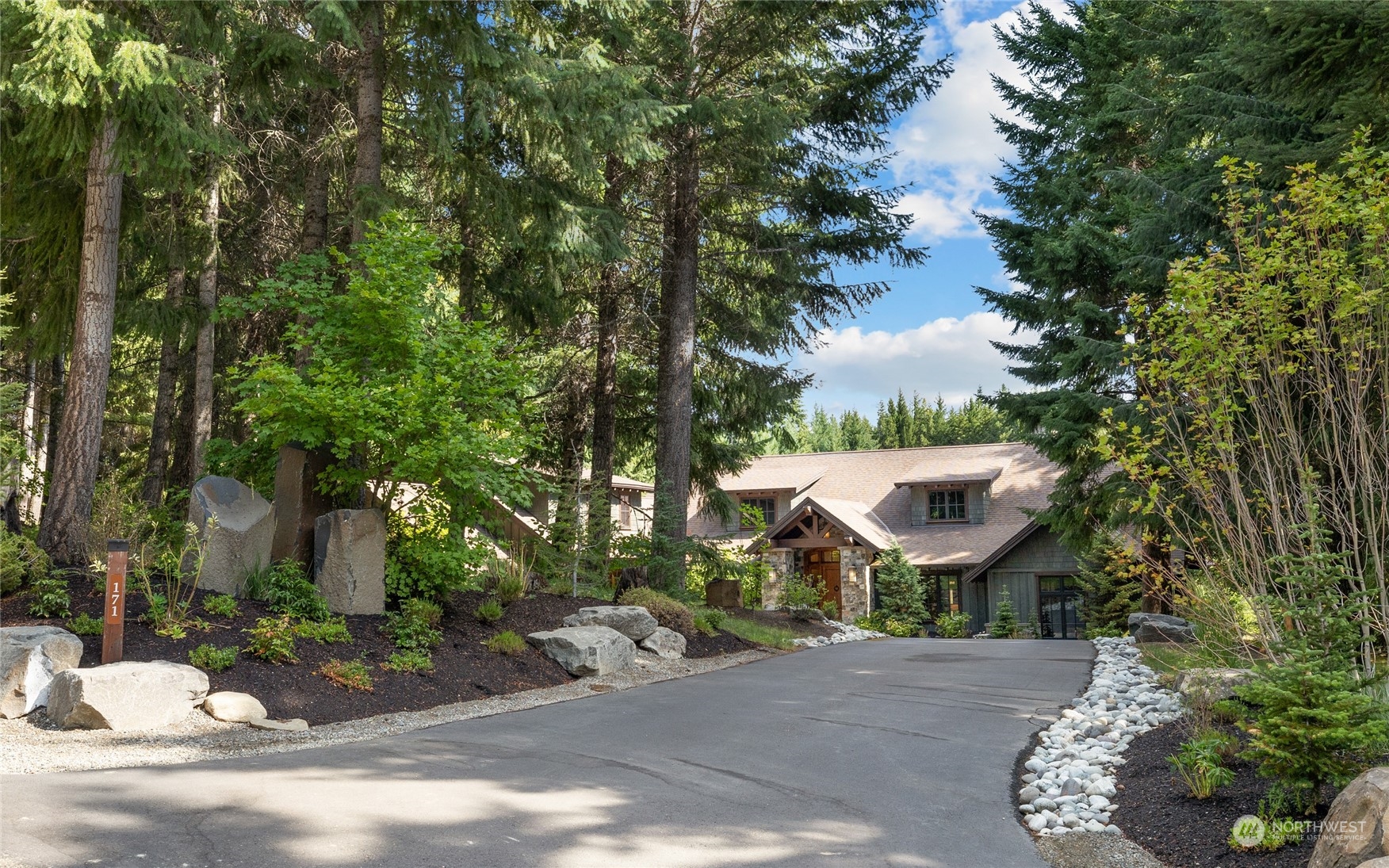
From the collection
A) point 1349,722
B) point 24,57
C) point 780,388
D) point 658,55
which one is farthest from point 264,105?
point 1349,722

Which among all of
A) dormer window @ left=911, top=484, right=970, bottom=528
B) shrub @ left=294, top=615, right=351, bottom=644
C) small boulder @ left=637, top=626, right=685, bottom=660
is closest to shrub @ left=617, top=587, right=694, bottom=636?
small boulder @ left=637, top=626, right=685, bottom=660

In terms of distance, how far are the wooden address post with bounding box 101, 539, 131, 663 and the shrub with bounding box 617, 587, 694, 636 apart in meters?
7.11

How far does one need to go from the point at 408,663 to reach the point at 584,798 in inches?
167

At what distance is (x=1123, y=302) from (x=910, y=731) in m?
13.1

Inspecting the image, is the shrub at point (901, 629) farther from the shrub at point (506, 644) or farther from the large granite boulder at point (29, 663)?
the large granite boulder at point (29, 663)

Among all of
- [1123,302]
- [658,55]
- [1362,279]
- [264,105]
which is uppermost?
[658,55]

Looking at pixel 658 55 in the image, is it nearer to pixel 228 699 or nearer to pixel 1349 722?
pixel 228 699

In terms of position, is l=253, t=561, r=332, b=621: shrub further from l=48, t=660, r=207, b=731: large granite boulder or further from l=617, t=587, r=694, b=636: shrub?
l=617, t=587, r=694, b=636: shrub

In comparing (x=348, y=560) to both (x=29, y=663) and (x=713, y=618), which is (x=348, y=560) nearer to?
(x=29, y=663)

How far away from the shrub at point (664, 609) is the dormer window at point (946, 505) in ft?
59.4

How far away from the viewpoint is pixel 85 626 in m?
8.25

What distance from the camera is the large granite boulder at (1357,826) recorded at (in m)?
3.87

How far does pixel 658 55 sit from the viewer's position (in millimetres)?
16094

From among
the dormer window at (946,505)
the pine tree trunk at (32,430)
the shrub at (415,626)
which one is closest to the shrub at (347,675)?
the shrub at (415,626)
